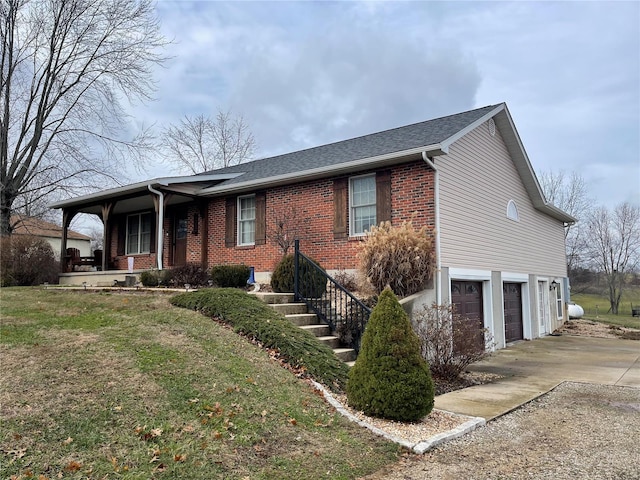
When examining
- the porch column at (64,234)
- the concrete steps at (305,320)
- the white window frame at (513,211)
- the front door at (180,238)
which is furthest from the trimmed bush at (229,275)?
the porch column at (64,234)

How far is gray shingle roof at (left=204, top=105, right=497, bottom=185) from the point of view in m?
10.7

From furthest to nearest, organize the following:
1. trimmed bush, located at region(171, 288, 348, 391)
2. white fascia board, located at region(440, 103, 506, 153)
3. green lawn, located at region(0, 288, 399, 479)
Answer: white fascia board, located at region(440, 103, 506, 153) → trimmed bush, located at region(171, 288, 348, 391) → green lawn, located at region(0, 288, 399, 479)

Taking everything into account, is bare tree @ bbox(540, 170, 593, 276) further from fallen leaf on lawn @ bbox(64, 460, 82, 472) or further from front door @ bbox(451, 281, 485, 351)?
fallen leaf on lawn @ bbox(64, 460, 82, 472)

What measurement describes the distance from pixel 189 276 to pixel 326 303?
433 centimetres

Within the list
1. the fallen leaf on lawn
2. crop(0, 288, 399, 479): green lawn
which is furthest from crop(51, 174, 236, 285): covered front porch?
the fallen leaf on lawn

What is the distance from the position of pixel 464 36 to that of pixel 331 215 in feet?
17.2

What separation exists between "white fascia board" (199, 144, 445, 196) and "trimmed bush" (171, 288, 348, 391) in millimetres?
4058

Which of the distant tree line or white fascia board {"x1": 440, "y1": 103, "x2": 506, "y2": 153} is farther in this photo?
the distant tree line

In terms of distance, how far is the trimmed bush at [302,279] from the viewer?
8953 mm

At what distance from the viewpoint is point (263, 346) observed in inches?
264

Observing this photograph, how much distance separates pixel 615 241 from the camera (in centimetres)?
3847

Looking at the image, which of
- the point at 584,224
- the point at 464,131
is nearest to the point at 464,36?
the point at 464,131

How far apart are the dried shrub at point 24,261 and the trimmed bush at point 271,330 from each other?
818 cm

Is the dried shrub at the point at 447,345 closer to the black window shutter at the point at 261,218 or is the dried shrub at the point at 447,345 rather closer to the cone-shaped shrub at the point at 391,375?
the cone-shaped shrub at the point at 391,375
